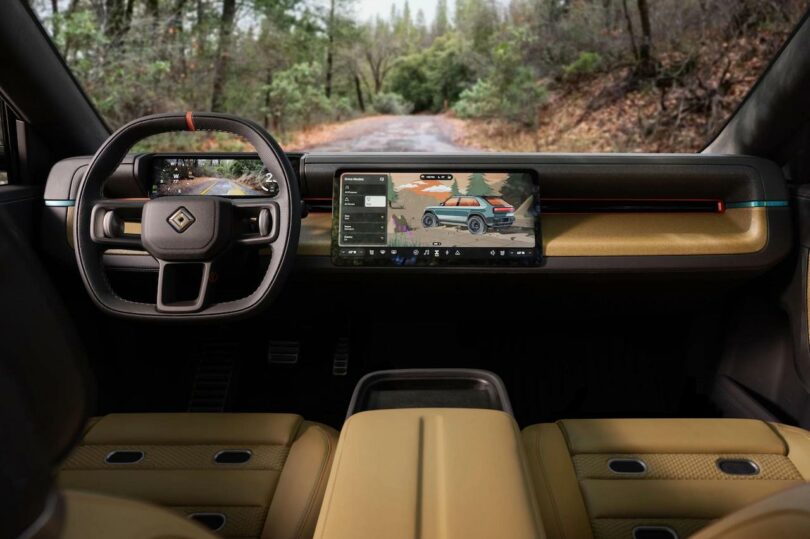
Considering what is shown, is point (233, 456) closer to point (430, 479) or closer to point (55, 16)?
point (430, 479)

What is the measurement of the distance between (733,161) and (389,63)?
2.15 m

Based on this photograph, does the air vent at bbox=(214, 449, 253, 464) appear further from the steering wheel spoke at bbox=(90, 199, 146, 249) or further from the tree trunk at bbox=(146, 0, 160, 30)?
the tree trunk at bbox=(146, 0, 160, 30)

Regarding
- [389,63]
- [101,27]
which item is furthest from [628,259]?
[101,27]

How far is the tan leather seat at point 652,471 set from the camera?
1.51m

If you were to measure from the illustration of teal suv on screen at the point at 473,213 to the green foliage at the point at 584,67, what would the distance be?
3.58m

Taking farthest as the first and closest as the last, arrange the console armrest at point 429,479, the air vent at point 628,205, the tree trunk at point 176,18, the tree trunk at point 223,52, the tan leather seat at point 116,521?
the tree trunk at point 176,18 → the tree trunk at point 223,52 → the air vent at point 628,205 → the console armrest at point 429,479 → the tan leather seat at point 116,521

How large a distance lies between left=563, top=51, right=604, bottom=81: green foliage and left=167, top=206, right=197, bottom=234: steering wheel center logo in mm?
4335

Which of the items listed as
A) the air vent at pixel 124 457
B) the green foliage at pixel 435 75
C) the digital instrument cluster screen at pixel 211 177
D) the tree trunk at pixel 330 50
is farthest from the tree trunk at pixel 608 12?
the air vent at pixel 124 457

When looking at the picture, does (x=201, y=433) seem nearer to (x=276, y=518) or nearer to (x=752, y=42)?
(x=276, y=518)

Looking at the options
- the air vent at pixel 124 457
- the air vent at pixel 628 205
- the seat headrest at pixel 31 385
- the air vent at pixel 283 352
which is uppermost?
the air vent at pixel 628 205

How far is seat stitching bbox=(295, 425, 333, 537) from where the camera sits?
146 centimetres

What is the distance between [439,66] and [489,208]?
102 inches

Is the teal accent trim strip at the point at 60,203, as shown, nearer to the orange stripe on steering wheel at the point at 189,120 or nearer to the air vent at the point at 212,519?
the orange stripe on steering wheel at the point at 189,120

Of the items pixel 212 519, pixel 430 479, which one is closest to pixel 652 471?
pixel 430 479
